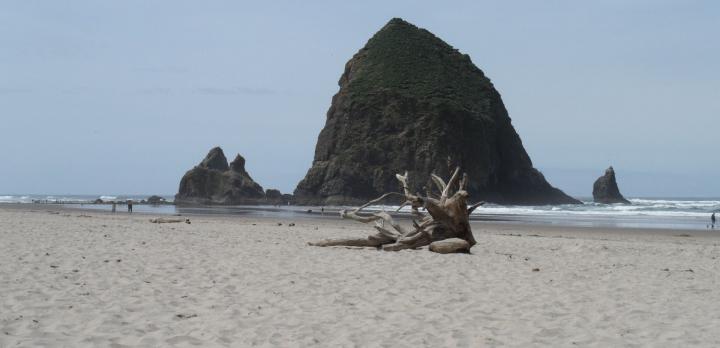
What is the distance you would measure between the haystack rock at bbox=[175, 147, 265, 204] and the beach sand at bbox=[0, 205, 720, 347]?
7166 cm

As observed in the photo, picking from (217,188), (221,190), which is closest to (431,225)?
(221,190)

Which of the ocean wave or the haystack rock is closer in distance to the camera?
the ocean wave

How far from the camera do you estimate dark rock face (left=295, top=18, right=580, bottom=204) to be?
80.6 meters

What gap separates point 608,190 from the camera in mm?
103625

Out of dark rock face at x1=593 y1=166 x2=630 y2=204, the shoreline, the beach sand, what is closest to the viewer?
the beach sand

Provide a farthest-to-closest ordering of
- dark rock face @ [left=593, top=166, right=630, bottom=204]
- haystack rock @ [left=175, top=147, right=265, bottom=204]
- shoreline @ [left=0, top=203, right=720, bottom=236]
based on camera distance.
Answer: dark rock face @ [left=593, top=166, right=630, bottom=204] → haystack rock @ [left=175, top=147, right=265, bottom=204] → shoreline @ [left=0, top=203, right=720, bottom=236]

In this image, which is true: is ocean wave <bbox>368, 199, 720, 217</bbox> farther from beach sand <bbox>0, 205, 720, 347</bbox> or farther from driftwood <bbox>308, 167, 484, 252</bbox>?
beach sand <bbox>0, 205, 720, 347</bbox>

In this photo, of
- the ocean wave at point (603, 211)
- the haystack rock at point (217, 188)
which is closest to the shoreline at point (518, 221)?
the ocean wave at point (603, 211)

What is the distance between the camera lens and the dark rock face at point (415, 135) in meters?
80.6

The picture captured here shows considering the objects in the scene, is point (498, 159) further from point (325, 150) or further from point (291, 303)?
point (291, 303)

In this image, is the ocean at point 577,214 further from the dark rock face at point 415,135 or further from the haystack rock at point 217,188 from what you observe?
the haystack rock at point 217,188

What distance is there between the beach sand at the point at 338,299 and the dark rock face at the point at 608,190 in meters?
95.2

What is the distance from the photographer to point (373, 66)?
94562mm

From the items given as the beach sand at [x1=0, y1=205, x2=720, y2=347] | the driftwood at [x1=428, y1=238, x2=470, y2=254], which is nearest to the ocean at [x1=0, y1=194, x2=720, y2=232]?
the driftwood at [x1=428, y1=238, x2=470, y2=254]
